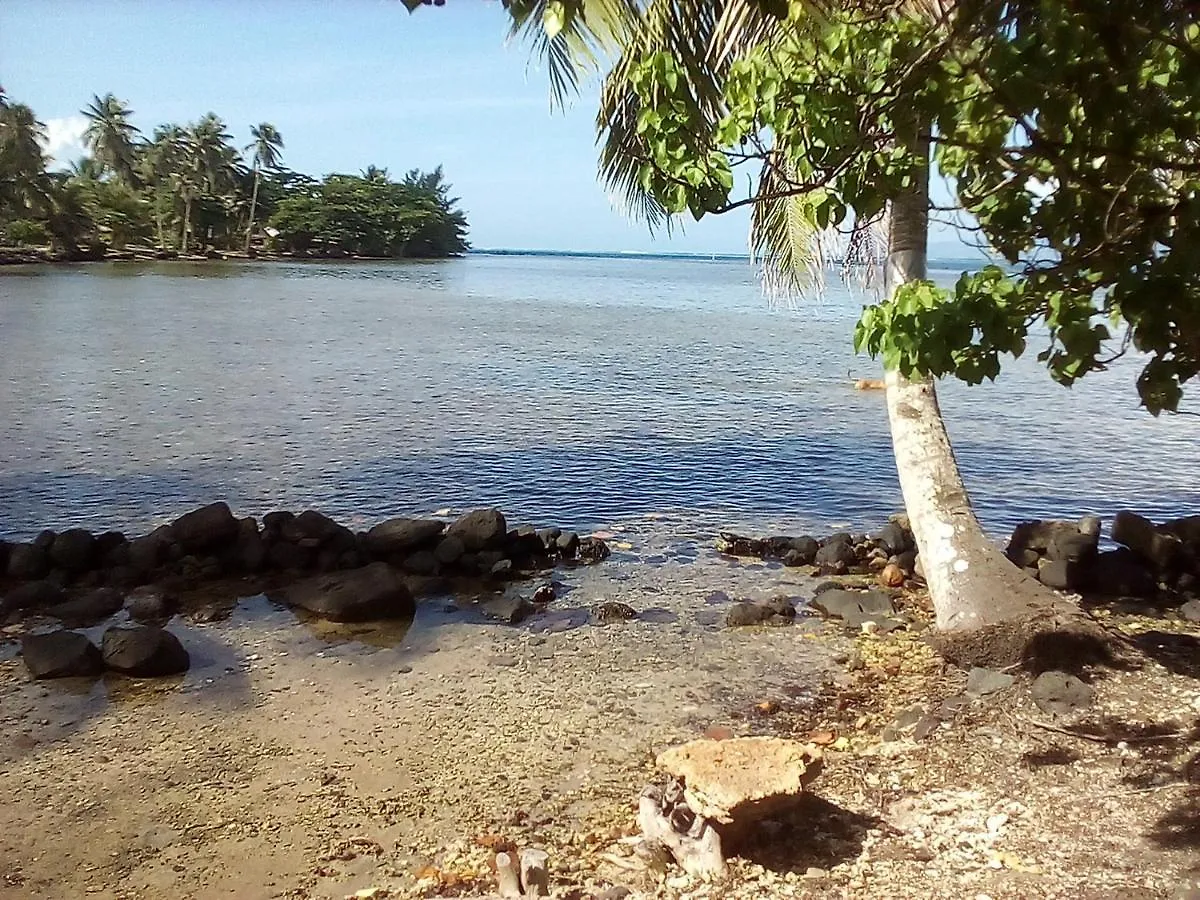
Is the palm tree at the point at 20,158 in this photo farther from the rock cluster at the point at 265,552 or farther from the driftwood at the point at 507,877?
the driftwood at the point at 507,877

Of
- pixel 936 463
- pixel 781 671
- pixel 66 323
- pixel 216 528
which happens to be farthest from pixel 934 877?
pixel 66 323

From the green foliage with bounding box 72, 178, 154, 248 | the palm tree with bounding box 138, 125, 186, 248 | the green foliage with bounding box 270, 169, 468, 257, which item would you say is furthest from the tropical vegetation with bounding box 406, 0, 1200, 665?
the green foliage with bounding box 270, 169, 468, 257

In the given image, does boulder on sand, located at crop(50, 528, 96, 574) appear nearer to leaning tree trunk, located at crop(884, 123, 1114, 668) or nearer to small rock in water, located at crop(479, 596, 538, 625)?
small rock in water, located at crop(479, 596, 538, 625)

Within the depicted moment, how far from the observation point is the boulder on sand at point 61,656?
819 cm

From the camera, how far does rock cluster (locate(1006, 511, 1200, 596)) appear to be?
9.81 meters

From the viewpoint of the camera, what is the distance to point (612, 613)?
384 inches

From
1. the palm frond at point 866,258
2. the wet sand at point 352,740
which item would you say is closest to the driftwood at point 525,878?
the wet sand at point 352,740

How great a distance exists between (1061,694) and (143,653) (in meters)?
6.37

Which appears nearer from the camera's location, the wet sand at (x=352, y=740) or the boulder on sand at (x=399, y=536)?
the wet sand at (x=352, y=740)

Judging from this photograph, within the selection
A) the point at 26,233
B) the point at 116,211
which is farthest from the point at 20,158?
the point at 116,211

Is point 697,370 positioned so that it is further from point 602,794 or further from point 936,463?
point 602,794

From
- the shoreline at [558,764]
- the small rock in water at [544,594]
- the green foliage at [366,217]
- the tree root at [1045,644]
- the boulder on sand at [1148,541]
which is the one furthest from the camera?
the green foliage at [366,217]

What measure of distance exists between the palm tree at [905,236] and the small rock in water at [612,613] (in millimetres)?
2636

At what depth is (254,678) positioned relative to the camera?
8.27 metres
